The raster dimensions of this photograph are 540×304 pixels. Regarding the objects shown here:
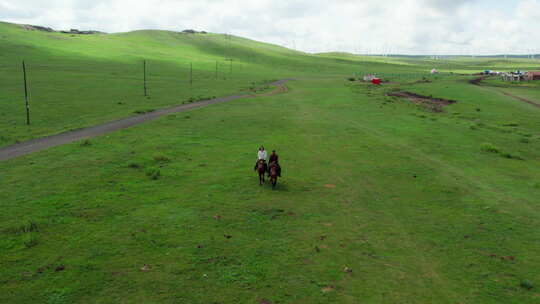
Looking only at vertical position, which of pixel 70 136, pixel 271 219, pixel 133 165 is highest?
pixel 70 136

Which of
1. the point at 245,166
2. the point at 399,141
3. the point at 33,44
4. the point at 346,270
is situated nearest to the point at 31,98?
the point at 245,166

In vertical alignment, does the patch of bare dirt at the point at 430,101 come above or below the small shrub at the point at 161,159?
above

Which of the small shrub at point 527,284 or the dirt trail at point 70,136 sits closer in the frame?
the small shrub at point 527,284

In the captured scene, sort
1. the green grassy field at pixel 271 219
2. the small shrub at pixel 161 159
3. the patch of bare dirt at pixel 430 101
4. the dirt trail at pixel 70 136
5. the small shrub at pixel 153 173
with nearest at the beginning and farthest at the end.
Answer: the green grassy field at pixel 271 219, the small shrub at pixel 153 173, the small shrub at pixel 161 159, the dirt trail at pixel 70 136, the patch of bare dirt at pixel 430 101

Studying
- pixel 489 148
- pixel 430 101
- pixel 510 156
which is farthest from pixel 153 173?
pixel 430 101

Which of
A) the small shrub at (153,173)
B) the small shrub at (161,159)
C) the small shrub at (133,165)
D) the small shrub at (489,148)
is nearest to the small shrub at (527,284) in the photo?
the small shrub at (153,173)

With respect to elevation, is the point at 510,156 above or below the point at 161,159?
above

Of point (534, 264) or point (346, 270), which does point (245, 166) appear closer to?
point (346, 270)

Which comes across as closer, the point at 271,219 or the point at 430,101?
the point at 271,219

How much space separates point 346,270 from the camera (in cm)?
1302

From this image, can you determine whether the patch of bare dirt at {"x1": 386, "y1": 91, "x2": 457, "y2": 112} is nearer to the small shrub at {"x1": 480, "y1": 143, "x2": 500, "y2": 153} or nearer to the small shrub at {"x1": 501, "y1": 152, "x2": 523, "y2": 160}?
the small shrub at {"x1": 480, "y1": 143, "x2": 500, "y2": 153}

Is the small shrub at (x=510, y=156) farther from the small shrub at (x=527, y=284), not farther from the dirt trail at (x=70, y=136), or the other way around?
the dirt trail at (x=70, y=136)

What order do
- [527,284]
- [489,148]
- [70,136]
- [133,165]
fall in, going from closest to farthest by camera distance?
[527,284] → [133,165] → [489,148] → [70,136]

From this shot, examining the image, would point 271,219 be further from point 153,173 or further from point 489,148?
point 489,148
